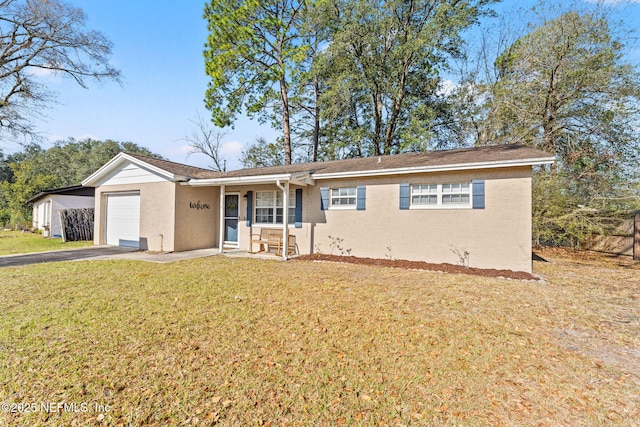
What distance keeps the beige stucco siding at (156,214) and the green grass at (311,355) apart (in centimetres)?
466

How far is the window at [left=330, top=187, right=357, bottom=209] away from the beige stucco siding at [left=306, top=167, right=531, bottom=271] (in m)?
0.19

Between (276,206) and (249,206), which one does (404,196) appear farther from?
(249,206)

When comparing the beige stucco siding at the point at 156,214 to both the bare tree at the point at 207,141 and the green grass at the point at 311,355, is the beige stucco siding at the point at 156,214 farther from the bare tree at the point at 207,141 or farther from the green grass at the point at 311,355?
the bare tree at the point at 207,141

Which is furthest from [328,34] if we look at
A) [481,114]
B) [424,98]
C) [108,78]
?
[108,78]

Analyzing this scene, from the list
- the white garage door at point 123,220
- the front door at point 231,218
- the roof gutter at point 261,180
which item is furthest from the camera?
the white garage door at point 123,220

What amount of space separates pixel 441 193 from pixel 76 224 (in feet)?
56.8

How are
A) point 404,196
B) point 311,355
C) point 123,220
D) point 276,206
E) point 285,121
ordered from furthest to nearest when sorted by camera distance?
point 285,121 → point 123,220 → point 276,206 → point 404,196 → point 311,355

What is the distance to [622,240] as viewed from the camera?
10852 mm

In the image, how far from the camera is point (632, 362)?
3.11 metres

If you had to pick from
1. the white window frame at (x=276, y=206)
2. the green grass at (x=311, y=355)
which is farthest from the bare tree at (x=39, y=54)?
the green grass at (x=311, y=355)

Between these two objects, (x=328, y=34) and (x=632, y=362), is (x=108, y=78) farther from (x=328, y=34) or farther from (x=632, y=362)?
(x=632, y=362)

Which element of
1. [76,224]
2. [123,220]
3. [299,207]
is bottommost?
[76,224]

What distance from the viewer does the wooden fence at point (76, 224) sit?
13805 millimetres

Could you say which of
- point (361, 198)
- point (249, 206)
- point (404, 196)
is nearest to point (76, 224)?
point (249, 206)
